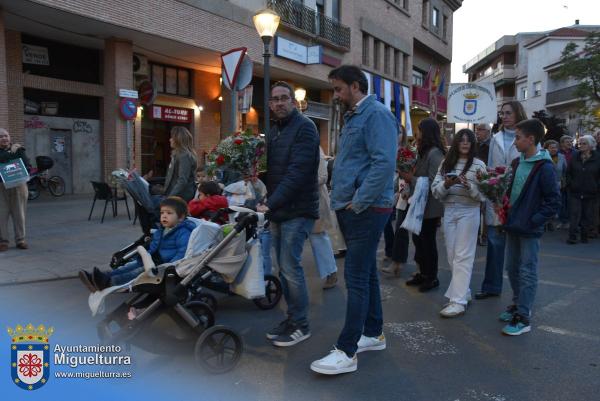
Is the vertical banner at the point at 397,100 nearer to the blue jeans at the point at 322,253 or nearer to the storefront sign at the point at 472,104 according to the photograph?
the storefront sign at the point at 472,104

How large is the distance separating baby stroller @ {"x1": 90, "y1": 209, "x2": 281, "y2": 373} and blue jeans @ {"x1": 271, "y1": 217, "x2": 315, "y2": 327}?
0.19m

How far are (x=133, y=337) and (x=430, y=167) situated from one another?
361cm

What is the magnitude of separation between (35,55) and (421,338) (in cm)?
1557

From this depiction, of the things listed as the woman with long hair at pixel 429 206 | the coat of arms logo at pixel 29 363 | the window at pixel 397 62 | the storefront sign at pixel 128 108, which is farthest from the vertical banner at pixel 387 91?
the coat of arms logo at pixel 29 363

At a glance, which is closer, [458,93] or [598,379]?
[598,379]

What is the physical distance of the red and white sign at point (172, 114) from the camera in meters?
18.9

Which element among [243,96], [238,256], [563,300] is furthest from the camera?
[243,96]

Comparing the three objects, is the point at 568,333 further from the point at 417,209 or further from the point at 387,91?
the point at 387,91

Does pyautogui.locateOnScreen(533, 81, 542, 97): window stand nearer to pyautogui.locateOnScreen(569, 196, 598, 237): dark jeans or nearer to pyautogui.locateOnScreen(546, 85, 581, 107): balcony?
pyautogui.locateOnScreen(546, 85, 581, 107): balcony

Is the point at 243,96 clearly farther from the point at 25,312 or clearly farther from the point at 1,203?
the point at 25,312

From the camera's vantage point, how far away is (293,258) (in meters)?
4.03

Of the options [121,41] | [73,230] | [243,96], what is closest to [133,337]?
[73,230]

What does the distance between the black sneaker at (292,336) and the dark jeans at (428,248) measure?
218 centimetres

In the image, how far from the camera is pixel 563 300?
5.56 metres
